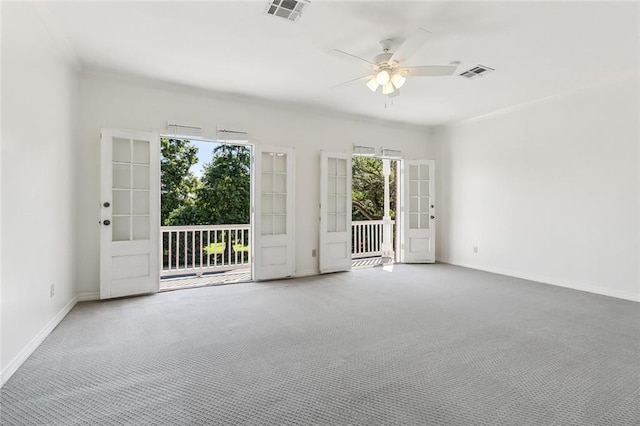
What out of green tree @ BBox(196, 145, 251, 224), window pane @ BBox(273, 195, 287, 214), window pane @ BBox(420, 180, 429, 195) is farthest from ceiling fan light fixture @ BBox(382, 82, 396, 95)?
green tree @ BBox(196, 145, 251, 224)

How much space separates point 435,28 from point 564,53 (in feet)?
5.00

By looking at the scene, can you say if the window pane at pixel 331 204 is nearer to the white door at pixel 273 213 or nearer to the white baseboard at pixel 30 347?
the white door at pixel 273 213

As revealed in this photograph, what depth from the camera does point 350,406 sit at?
1812mm

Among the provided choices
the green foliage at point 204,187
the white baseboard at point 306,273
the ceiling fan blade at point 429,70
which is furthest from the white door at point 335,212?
the green foliage at point 204,187

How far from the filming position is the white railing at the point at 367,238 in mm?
7379

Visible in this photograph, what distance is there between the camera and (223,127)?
4.70 m

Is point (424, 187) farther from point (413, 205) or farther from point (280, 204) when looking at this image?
point (280, 204)

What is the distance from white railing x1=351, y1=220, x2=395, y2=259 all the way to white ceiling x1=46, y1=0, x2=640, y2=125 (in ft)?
11.4

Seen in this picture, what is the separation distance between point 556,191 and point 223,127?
4721 millimetres

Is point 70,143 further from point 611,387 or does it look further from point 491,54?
point 611,387

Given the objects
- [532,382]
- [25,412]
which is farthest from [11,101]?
[532,382]

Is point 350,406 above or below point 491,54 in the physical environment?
below

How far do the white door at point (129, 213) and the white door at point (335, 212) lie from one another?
2.41 meters

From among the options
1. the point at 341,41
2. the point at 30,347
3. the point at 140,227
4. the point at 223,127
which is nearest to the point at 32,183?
the point at 30,347
